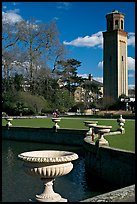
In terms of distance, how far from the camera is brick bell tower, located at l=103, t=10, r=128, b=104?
79.8m

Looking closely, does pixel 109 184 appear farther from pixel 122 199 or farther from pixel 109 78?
pixel 109 78

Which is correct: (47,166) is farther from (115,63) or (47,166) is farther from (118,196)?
(115,63)

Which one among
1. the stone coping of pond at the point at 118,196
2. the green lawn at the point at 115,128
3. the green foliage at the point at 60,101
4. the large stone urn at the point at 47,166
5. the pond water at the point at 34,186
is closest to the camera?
the stone coping of pond at the point at 118,196

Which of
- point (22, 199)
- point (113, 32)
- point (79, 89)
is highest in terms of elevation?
point (113, 32)

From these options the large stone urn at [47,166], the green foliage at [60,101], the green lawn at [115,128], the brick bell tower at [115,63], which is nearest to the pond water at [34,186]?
the green lawn at [115,128]

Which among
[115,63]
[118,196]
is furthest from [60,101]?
[118,196]

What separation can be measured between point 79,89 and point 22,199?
233 feet

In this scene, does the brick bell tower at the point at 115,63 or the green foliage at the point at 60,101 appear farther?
the brick bell tower at the point at 115,63

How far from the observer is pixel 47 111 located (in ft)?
167

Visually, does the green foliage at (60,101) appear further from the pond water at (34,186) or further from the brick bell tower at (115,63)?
the pond water at (34,186)

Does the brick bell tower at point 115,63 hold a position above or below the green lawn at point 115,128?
above

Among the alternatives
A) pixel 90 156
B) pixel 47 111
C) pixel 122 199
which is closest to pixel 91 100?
pixel 47 111

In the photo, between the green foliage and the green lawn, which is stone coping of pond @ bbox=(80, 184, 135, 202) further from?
the green foliage

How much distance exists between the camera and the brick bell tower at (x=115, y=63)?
79.8 m
